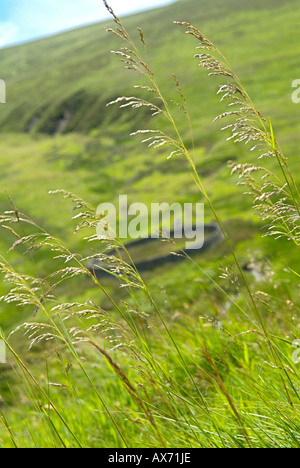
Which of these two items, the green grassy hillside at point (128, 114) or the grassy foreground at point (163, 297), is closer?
the grassy foreground at point (163, 297)

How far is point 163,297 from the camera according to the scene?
5.35 m

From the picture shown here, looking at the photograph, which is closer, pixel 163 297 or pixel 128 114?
pixel 163 297

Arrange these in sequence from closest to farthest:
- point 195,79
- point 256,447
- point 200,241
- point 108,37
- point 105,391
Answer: point 256,447, point 105,391, point 200,241, point 195,79, point 108,37

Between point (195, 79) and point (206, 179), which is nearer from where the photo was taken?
Result: point (206, 179)

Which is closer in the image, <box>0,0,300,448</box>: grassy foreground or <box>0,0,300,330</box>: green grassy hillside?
<box>0,0,300,448</box>: grassy foreground

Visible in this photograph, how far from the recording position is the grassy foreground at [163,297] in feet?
8.26

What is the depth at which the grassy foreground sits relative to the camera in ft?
8.26

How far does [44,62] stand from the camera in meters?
167

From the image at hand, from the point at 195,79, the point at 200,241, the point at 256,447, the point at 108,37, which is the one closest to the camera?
the point at 256,447

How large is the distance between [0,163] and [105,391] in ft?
328

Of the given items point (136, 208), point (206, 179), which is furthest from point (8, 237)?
point (206, 179)

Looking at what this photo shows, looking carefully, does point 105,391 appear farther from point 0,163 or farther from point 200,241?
point 0,163

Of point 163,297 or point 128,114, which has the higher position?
point 163,297

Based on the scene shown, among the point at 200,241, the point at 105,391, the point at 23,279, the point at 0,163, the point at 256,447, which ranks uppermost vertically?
the point at 23,279
